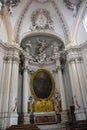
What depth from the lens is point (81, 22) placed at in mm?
13430

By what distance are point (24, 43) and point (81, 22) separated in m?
6.55

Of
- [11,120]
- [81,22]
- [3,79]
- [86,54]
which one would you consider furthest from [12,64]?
[81,22]

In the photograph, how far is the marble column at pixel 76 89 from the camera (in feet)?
34.0

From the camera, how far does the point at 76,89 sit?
37.0 feet

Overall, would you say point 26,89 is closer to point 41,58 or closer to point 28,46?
point 41,58

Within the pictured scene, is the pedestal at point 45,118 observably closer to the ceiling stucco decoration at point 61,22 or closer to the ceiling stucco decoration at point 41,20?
the ceiling stucco decoration at point 61,22

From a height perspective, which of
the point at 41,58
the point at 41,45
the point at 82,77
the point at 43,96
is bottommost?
the point at 43,96

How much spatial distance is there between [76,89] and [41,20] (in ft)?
29.0

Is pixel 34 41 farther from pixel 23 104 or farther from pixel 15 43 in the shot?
pixel 23 104

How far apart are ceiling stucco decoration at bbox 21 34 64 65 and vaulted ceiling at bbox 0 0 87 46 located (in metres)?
0.97

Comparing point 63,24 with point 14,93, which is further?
point 63,24

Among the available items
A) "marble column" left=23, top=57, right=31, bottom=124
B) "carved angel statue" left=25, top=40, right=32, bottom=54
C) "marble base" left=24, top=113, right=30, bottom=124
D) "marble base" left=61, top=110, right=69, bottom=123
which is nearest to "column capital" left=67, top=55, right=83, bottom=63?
"marble column" left=23, top=57, right=31, bottom=124

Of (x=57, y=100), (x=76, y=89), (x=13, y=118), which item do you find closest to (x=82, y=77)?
(x=76, y=89)

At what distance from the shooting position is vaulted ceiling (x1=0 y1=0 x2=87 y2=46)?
42.3 ft
